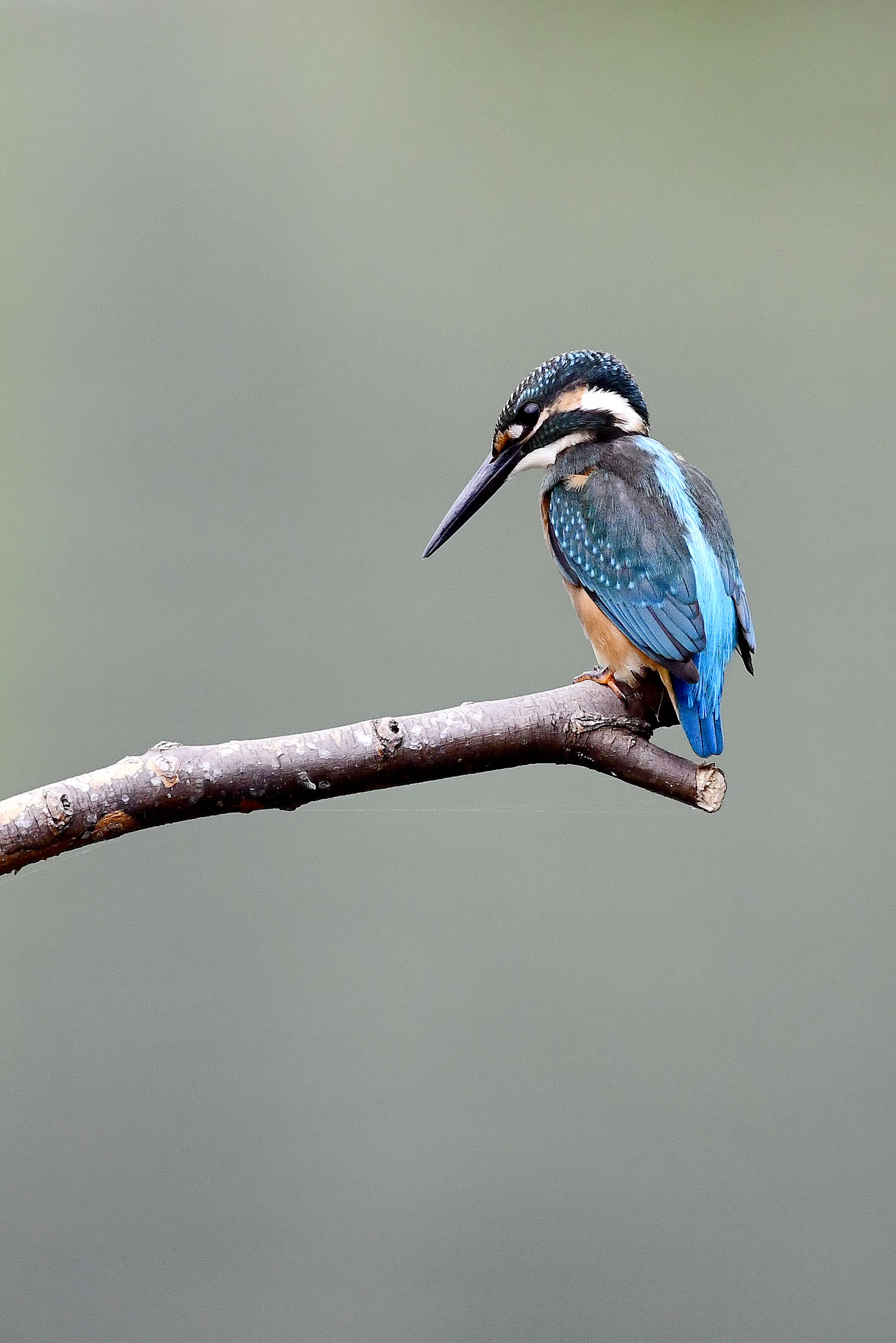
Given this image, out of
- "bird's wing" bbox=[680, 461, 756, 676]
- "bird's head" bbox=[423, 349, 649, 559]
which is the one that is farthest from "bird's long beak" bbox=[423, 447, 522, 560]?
"bird's wing" bbox=[680, 461, 756, 676]

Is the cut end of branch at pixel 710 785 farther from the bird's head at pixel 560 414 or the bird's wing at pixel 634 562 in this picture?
the bird's head at pixel 560 414

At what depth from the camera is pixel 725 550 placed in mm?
1096

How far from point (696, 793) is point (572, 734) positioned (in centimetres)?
13

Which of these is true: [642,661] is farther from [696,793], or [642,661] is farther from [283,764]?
[283,764]

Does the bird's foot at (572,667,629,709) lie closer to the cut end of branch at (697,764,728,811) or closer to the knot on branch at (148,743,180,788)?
the cut end of branch at (697,764,728,811)

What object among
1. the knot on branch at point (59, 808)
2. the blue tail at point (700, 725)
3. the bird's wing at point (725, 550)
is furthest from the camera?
the bird's wing at point (725, 550)

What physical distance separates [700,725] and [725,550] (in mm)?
218

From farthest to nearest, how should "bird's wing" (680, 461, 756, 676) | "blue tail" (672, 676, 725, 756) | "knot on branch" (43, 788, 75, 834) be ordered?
1. "bird's wing" (680, 461, 756, 676)
2. "blue tail" (672, 676, 725, 756)
3. "knot on branch" (43, 788, 75, 834)

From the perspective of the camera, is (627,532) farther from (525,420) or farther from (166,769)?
(166,769)

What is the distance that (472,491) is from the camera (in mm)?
1173

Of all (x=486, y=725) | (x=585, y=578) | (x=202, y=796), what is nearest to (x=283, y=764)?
(x=202, y=796)

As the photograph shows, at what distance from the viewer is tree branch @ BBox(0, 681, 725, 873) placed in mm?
881

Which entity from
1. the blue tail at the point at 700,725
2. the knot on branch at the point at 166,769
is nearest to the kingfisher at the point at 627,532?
the blue tail at the point at 700,725

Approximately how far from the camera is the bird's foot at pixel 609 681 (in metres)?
1.06
